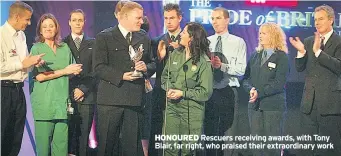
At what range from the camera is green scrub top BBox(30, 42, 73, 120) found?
316 cm

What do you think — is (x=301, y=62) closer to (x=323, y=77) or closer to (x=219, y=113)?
(x=323, y=77)

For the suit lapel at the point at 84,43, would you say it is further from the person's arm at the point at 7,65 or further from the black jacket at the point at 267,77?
the black jacket at the point at 267,77

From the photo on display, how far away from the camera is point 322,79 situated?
324cm

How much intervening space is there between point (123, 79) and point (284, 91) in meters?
1.02

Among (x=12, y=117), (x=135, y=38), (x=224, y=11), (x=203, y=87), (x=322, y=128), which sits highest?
(x=224, y=11)

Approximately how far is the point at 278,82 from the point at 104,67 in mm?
1098

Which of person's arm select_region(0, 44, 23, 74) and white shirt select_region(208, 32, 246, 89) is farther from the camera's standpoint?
white shirt select_region(208, 32, 246, 89)

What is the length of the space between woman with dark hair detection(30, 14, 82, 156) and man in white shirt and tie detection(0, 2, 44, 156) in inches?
2.7

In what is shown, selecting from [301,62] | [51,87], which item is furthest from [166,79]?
[301,62]

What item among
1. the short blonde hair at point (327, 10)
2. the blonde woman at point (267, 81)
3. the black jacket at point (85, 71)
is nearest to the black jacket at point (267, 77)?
the blonde woman at point (267, 81)

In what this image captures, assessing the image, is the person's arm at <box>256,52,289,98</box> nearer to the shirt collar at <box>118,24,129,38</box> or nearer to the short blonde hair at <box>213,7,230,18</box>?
the short blonde hair at <box>213,7,230,18</box>

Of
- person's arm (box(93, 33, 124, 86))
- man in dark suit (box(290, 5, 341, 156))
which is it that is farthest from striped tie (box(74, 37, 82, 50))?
man in dark suit (box(290, 5, 341, 156))

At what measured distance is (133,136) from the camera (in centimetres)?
318

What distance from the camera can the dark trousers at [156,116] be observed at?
323 centimetres
